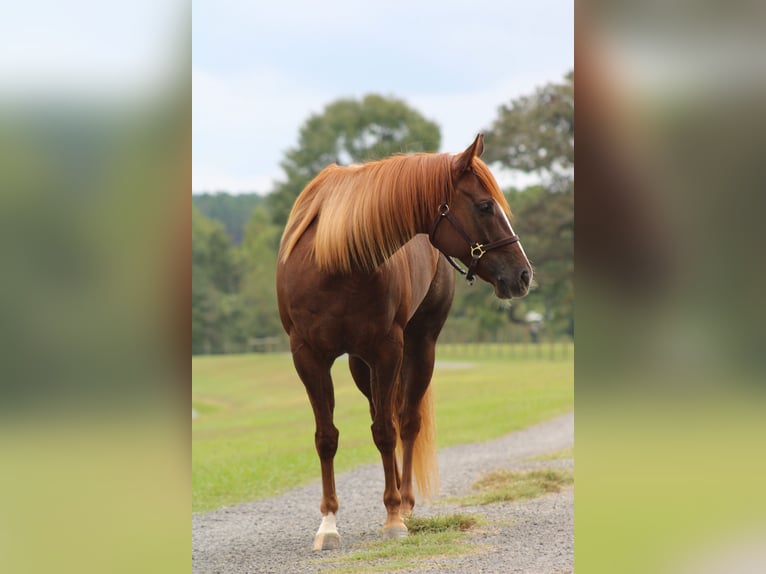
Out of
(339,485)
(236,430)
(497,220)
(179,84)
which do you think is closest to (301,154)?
(236,430)

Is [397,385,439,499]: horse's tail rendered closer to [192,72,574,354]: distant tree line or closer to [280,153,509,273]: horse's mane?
[280,153,509,273]: horse's mane

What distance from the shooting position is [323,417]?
5402 mm

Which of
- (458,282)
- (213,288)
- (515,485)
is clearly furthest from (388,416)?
(213,288)

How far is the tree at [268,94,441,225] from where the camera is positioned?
4266 centimetres

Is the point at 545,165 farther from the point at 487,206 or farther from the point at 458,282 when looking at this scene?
the point at 487,206

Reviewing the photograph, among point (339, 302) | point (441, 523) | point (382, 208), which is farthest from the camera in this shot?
point (441, 523)

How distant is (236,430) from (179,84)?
15.6 metres

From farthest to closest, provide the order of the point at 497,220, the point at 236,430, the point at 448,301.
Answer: the point at 236,430
the point at 448,301
the point at 497,220

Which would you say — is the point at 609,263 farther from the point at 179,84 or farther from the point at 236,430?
the point at 236,430

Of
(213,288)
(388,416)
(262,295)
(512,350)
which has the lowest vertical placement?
(512,350)

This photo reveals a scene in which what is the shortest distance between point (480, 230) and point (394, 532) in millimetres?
2231

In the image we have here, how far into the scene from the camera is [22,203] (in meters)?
1.49

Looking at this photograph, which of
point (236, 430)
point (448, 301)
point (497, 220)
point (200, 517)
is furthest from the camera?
point (236, 430)

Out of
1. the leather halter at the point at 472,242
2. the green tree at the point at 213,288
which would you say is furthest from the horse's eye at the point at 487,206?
the green tree at the point at 213,288
